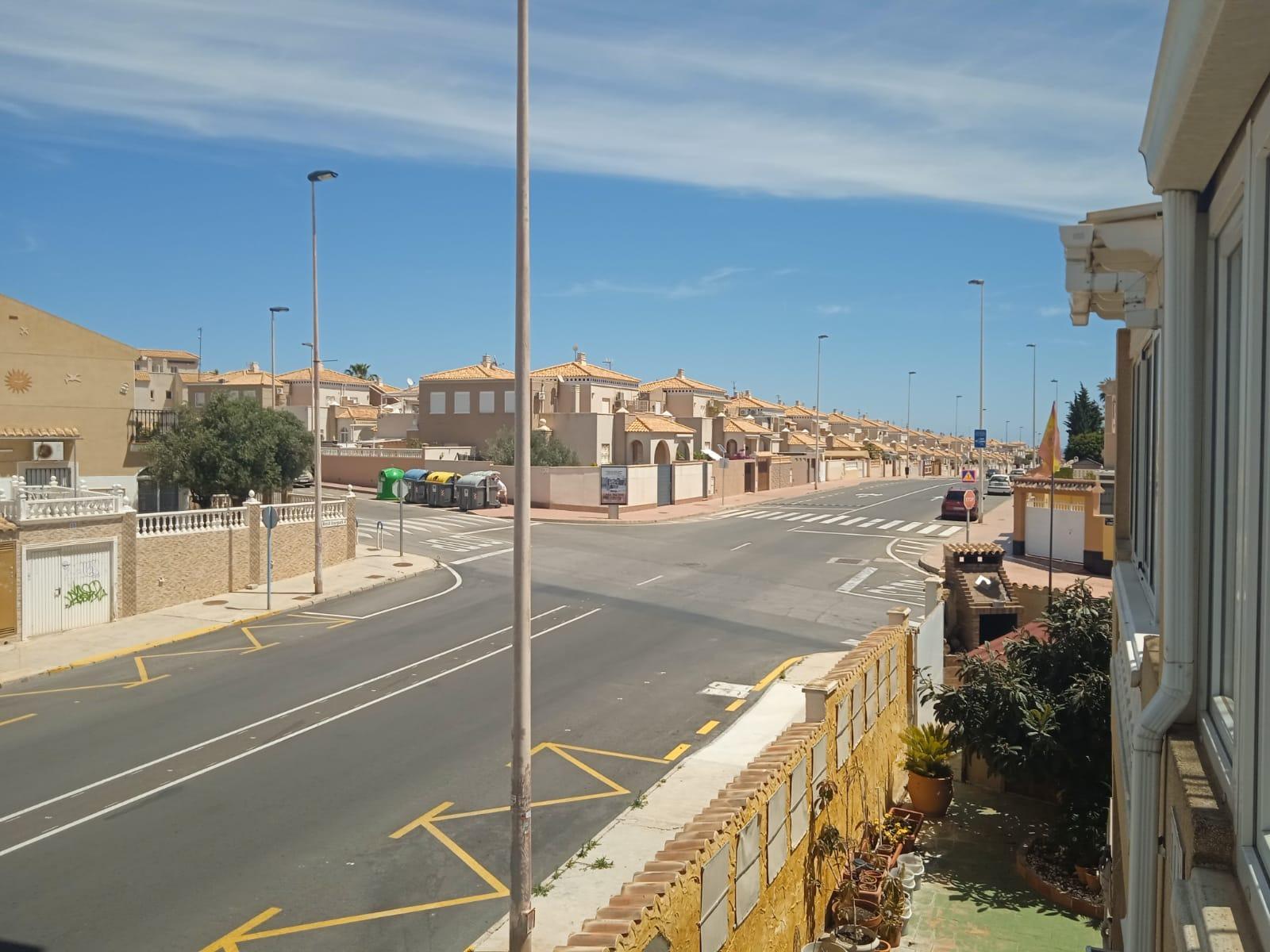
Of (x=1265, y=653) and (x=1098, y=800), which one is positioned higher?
(x=1265, y=653)

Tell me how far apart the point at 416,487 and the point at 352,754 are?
4069 cm

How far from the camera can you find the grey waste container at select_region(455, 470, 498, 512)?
165 ft

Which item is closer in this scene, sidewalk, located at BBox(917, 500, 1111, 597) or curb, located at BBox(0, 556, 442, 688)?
curb, located at BBox(0, 556, 442, 688)

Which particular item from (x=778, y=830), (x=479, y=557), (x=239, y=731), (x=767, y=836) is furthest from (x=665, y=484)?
(x=767, y=836)

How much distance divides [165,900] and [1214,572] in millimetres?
9599

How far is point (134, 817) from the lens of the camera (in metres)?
11.5

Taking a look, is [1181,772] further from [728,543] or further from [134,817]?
[728,543]

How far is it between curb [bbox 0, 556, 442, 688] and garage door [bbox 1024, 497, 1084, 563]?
2098 cm

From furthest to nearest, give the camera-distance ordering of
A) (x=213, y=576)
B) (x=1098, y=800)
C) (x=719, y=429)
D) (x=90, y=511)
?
(x=719, y=429) → (x=213, y=576) → (x=90, y=511) → (x=1098, y=800)

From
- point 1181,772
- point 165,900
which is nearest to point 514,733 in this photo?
point 165,900

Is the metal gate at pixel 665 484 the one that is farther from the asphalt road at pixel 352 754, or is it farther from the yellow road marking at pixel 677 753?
the yellow road marking at pixel 677 753

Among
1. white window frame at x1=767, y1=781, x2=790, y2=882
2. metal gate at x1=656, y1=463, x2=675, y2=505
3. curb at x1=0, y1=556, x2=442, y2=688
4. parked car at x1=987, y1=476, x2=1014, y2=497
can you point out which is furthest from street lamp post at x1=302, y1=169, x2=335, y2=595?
parked car at x1=987, y1=476, x2=1014, y2=497

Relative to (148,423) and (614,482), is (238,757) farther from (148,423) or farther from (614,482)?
(614,482)

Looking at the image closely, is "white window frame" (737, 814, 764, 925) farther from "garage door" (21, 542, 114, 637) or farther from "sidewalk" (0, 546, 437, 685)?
"garage door" (21, 542, 114, 637)
